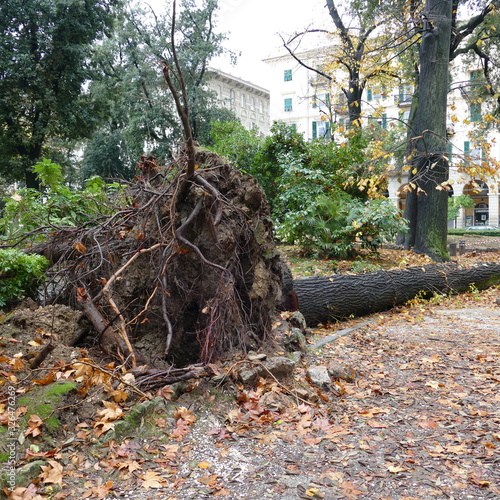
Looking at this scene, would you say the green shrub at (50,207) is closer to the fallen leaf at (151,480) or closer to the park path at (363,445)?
the park path at (363,445)

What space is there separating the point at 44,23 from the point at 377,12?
39.3 ft

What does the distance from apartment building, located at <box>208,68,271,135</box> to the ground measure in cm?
3977

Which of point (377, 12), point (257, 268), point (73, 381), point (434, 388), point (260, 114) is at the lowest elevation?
point (434, 388)

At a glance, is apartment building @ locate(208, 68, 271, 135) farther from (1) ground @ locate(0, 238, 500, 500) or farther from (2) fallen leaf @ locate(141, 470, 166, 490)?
(2) fallen leaf @ locate(141, 470, 166, 490)

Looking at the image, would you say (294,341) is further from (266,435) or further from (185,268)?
(266,435)

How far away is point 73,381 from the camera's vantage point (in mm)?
3400

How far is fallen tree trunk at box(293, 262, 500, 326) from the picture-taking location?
7125 millimetres

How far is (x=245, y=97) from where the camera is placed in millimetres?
49031

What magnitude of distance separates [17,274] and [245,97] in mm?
47096

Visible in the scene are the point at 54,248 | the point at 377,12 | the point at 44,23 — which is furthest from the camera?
the point at 44,23

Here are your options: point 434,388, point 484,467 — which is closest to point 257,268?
point 434,388

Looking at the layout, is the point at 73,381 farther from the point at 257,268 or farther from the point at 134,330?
the point at 257,268

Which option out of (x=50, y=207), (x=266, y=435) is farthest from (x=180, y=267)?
(x=50, y=207)

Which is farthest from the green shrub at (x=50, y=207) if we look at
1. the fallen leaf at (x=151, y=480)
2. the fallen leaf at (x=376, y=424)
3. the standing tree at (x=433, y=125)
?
the standing tree at (x=433, y=125)
